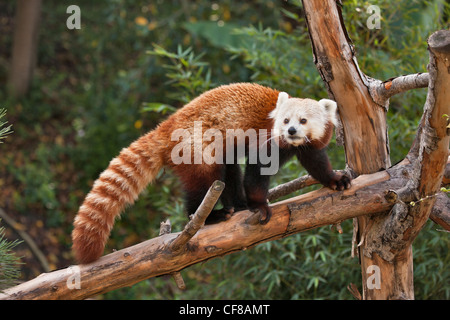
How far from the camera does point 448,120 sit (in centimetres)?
204

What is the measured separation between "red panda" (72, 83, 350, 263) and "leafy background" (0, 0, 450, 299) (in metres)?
0.90

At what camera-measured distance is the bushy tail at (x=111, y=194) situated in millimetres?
2326

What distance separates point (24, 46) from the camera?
615cm

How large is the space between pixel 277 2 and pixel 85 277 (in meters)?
4.32

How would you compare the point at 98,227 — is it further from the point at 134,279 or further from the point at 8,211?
the point at 8,211

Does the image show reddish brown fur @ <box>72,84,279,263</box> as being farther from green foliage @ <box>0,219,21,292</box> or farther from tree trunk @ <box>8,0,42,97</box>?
tree trunk @ <box>8,0,42,97</box>

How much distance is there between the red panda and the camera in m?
2.36

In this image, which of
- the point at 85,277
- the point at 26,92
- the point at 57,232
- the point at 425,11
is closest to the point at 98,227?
the point at 85,277

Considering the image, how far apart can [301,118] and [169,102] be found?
12.8ft

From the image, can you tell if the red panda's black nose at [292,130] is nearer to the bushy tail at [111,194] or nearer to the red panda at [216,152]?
the red panda at [216,152]

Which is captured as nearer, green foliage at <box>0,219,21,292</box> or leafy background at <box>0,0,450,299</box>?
green foliage at <box>0,219,21,292</box>

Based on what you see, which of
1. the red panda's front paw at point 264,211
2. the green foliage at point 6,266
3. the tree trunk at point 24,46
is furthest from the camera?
the tree trunk at point 24,46

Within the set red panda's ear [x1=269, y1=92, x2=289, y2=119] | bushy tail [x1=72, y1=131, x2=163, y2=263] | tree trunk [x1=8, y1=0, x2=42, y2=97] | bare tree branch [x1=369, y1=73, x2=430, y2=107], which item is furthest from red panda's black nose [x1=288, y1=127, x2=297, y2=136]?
tree trunk [x1=8, y1=0, x2=42, y2=97]

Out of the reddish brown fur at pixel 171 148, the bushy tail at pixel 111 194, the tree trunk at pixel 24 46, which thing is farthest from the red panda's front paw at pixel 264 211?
the tree trunk at pixel 24 46
